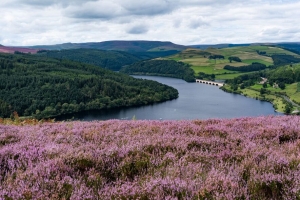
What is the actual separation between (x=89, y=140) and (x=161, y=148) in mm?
1851

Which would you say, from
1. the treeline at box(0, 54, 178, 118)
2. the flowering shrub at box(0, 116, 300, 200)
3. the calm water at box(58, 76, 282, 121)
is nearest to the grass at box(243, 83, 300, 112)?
the calm water at box(58, 76, 282, 121)

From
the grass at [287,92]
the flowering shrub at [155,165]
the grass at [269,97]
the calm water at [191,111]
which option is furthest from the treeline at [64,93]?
the flowering shrub at [155,165]

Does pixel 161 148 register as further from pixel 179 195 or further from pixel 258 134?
pixel 258 134

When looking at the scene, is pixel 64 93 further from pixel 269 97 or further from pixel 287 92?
pixel 287 92

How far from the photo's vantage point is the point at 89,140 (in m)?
6.59

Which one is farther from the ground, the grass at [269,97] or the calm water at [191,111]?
the grass at [269,97]

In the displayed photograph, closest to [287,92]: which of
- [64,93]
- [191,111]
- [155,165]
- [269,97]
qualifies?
[269,97]

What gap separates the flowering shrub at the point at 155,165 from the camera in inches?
150

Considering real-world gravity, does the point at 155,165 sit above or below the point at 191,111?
above

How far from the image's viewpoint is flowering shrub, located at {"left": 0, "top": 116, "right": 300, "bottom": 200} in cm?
381

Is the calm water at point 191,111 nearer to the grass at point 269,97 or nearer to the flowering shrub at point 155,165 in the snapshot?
the grass at point 269,97

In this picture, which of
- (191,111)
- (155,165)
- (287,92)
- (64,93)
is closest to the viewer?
(155,165)

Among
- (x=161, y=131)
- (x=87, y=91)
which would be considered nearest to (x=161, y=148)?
(x=161, y=131)

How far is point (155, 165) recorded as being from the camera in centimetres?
484
